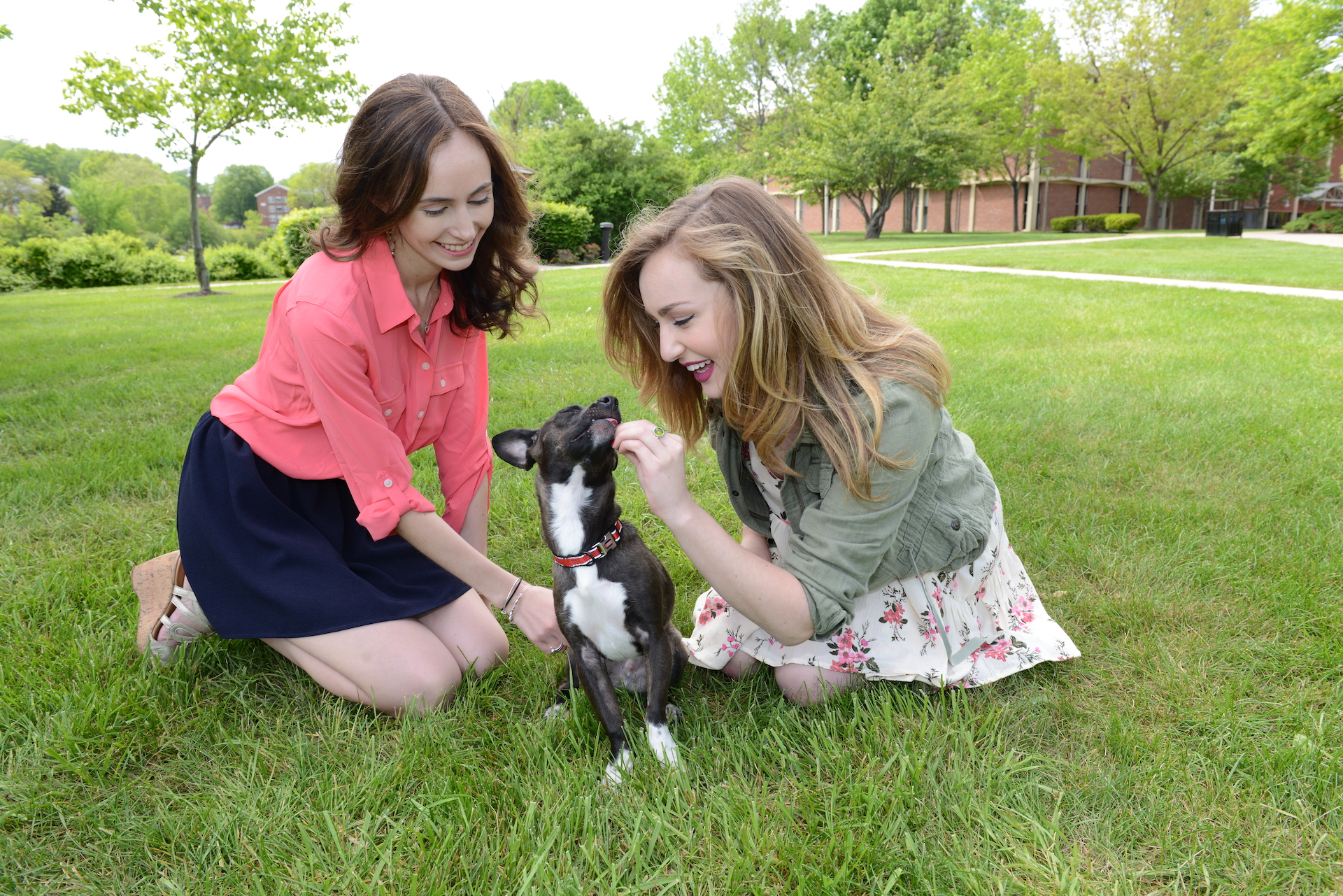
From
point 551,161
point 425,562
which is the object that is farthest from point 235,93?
point 425,562

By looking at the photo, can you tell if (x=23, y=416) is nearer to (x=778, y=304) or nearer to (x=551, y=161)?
(x=778, y=304)

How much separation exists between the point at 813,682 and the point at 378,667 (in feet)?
4.87

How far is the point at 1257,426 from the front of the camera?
5223mm

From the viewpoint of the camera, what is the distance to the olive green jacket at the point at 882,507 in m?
2.31

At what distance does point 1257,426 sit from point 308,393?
223 inches

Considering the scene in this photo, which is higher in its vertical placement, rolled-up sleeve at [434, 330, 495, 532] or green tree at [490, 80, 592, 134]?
green tree at [490, 80, 592, 134]

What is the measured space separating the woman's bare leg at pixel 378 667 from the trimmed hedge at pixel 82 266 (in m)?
28.6

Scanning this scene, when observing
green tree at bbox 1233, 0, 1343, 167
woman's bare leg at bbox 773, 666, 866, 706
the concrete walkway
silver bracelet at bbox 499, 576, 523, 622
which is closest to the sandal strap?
silver bracelet at bbox 499, 576, 523, 622

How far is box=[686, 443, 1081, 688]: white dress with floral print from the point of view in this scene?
105 inches

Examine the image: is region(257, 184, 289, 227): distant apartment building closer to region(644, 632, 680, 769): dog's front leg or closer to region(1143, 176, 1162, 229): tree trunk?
region(1143, 176, 1162, 229): tree trunk

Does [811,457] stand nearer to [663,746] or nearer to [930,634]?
[930,634]

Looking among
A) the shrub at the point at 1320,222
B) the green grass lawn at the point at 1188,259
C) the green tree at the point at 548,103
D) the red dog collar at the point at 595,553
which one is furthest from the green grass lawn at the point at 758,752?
the green tree at the point at 548,103

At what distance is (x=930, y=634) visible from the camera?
271 centimetres

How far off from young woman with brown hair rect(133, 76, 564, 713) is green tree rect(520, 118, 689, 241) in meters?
25.6
